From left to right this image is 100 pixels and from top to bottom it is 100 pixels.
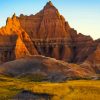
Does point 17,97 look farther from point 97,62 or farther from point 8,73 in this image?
point 97,62

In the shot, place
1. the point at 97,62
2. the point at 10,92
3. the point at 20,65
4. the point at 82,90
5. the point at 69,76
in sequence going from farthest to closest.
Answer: the point at 97,62
the point at 20,65
the point at 69,76
the point at 10,92
the point at 82,90

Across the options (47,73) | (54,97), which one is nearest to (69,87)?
(54,97)

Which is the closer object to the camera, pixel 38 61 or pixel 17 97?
pixel 17 97

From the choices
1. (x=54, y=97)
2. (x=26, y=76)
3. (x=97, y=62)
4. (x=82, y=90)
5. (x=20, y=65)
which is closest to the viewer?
(x=54, y=97)

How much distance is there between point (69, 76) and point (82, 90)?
60252mm

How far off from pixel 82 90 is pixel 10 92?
741 inches

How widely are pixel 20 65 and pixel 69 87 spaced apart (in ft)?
262

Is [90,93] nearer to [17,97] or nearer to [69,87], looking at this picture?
[69,87]

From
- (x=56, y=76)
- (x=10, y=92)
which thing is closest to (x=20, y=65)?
(x=56, y=76)

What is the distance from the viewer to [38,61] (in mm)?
180750

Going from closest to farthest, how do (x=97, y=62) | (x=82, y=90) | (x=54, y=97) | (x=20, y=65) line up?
(x=54, y=97)
(x=82, y=90)
(x=20, y=65)
(x=97, y=62)

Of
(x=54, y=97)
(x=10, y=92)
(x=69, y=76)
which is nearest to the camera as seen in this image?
(x=54, y=97)

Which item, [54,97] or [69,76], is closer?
[54,97]

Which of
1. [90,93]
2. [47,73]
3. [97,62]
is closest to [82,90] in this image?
[90,93]
